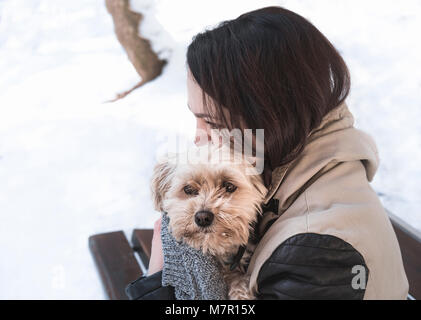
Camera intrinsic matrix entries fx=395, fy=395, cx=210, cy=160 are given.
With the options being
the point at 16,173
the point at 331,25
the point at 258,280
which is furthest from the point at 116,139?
the point at 258,280

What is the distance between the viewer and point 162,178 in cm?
129

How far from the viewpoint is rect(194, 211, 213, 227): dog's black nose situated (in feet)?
3.48

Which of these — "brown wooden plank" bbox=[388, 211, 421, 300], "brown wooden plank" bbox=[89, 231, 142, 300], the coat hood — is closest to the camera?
the coat hood

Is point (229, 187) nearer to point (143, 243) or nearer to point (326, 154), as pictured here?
point (326, 154)

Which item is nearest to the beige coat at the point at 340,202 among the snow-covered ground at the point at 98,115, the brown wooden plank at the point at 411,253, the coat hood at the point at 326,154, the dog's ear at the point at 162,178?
the coat hood at the point at 326,154

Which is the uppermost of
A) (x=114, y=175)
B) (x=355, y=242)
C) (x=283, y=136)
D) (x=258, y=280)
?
(x=283, y=136)

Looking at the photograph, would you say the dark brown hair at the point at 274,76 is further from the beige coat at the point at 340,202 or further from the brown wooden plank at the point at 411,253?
the brown wooden plank at the point at 411,253

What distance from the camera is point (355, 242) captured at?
0.79m

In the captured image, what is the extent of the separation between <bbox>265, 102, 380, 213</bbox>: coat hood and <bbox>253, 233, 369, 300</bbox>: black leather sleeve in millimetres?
200

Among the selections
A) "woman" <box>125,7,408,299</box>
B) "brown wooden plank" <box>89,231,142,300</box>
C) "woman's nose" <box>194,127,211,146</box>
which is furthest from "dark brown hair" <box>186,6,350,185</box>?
"brown wooden plank" <box>89,231,142,300</box>

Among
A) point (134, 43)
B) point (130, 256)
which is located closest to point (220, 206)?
point (130, 256)

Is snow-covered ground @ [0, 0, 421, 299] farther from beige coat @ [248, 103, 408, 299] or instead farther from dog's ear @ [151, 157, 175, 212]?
beige coat @ [248, 103, 408, 299]
